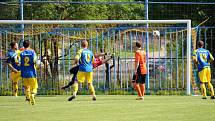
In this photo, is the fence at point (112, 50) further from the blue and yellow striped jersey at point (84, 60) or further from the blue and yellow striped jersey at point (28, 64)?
the blue and yellow striped jersey at point (28, 64)

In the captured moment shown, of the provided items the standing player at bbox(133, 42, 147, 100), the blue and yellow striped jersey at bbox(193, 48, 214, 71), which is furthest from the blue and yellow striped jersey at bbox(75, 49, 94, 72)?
the blue and yellow striped jersey at bbox(193, 48, 214, 71)

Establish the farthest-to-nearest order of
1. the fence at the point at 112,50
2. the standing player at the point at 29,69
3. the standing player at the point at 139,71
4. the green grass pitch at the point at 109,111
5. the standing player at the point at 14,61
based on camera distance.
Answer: the fence at the point at 112,50 → the standing player at the point at 14,61 → the standing player at the point at 139,71 → the standing player at the point at 29,69 → the green grass pitch at the point at 109,111

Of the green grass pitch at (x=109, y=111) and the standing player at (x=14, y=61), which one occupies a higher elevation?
the standing player at (x=14, y=61)

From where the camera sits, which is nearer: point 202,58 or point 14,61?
point 202,58

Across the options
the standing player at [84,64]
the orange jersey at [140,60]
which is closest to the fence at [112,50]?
the orange jersey at [140,60]

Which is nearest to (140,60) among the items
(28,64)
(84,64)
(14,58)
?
(84,64)

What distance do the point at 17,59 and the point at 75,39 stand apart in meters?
3.26

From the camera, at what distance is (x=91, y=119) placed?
12750 mm

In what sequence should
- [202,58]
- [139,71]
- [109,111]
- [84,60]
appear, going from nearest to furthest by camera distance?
[109,111]
[84,60]
[202,58]
[139,71]

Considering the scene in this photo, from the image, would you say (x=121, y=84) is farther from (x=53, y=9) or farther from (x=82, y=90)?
(x=53, y=9)

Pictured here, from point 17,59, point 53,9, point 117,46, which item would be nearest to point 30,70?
point 17,59

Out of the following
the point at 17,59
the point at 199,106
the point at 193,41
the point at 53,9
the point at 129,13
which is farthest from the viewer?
the point at 129,13

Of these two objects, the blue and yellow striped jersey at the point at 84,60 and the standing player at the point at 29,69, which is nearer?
the standing player at the point at 29,69

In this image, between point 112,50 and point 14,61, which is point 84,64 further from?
point 112,50
